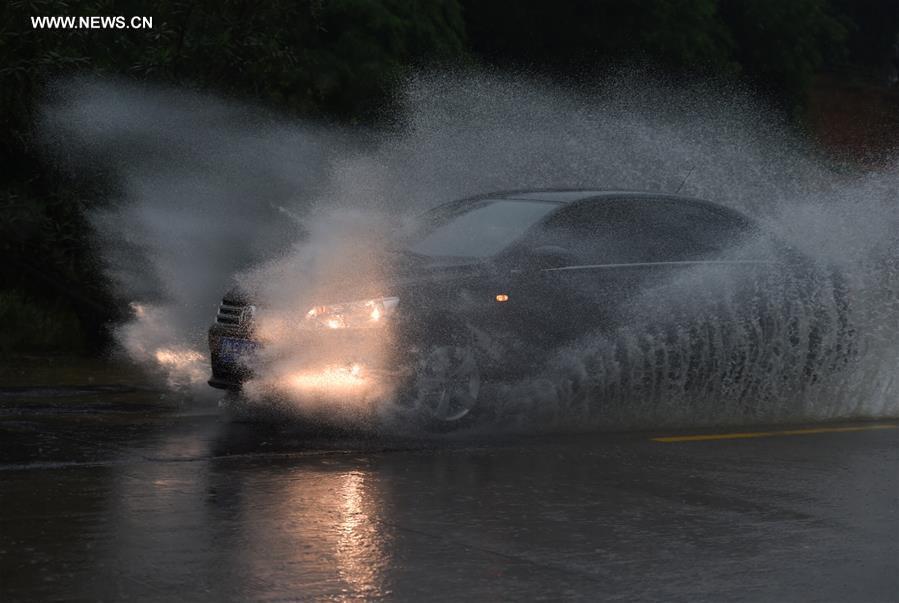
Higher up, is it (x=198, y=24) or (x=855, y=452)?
(x=198, y=24)

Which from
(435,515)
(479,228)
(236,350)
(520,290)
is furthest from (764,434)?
(435,515)

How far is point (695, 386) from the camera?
10266 mm

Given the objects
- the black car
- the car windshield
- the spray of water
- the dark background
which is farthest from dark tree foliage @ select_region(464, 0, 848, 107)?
the car windshield

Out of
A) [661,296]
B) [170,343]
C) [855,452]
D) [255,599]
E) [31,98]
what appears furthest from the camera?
[31,98]

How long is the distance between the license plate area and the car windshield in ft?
4.35

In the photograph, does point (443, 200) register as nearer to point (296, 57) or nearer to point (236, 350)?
point (296, 57)

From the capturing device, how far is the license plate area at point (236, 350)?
9367mm

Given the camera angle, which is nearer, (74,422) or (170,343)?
(74,422)

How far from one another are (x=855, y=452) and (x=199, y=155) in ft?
24.3

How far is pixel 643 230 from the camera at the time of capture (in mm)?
10586

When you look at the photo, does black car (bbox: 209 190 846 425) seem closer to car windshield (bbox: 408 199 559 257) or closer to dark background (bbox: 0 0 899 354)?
car windshield (bbox: 408 199 559 257)

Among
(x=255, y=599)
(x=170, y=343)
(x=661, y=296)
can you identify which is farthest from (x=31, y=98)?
(x=255, y=599)

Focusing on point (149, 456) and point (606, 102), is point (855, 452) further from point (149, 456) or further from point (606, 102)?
point (606, 102)

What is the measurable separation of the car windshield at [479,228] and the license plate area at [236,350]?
1.33m
